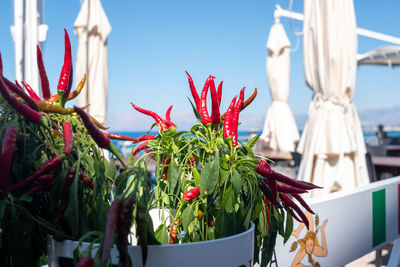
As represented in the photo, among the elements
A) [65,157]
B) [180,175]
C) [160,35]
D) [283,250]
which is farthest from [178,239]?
[160,35]

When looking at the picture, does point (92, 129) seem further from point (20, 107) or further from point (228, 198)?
point (228, 198)

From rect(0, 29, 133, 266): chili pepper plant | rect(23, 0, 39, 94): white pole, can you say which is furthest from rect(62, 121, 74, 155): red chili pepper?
rect(23, 0, 39, 94): white pole

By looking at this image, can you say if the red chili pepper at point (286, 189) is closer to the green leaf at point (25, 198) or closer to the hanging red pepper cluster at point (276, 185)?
the hanging red pepper cluster at point (276, 185)

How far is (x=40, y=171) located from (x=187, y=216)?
9.1 inches

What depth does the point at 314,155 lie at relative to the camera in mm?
3285

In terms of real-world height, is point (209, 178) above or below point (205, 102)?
below

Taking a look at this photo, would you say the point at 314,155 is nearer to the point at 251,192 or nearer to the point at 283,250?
the point at 283,250

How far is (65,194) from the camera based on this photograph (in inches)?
21.4

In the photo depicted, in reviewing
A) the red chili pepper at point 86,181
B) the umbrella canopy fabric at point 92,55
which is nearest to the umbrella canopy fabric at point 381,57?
the umbrella canopy fabric at point 92,55

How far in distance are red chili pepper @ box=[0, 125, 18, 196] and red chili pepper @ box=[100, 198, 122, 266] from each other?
138 millimetres

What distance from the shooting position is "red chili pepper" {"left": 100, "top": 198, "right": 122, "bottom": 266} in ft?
1.39

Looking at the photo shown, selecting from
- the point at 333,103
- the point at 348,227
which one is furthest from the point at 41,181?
the point at 333,103

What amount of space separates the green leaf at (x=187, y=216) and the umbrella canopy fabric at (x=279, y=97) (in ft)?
17.3

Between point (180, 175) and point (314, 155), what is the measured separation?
2.81m
